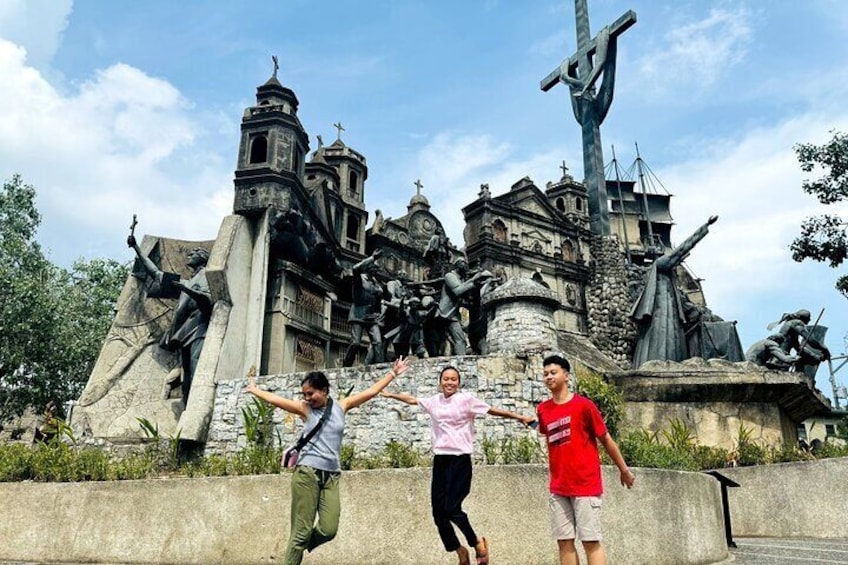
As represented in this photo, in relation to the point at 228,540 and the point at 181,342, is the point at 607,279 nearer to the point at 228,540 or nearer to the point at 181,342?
the point at 181,342

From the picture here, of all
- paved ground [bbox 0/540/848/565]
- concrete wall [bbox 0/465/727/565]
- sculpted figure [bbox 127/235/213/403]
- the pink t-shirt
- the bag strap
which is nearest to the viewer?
the bag strap

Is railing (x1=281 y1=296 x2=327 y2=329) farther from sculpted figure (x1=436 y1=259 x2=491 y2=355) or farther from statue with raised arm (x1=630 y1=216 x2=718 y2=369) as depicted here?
statue with raised arm (x1=630 y1=216 x2=718 y2=369)

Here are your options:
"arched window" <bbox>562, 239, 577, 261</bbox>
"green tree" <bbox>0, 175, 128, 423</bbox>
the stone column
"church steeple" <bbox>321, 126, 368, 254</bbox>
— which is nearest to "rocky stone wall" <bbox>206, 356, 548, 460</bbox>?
the stone column

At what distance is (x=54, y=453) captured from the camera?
852 cm

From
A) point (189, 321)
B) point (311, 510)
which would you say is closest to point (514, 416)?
point (311, 510)

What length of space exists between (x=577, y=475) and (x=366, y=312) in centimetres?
963

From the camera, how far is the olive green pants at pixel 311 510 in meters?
4.44

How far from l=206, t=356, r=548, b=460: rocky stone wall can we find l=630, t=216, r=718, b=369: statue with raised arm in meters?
3.54

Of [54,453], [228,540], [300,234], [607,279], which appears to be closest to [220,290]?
[300,234]

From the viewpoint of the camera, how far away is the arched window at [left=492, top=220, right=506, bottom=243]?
36.1 meters

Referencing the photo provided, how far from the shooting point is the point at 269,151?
51.4 feet

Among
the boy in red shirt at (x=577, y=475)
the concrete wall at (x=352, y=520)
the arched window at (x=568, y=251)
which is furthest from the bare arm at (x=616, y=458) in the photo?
the arched window at (x=568, y=251)

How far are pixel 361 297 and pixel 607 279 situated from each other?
16.4 meters

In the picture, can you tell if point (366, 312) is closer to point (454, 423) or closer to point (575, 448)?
point (454, 423)
